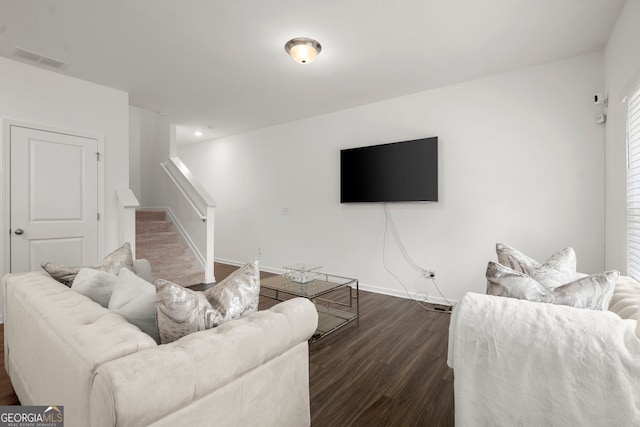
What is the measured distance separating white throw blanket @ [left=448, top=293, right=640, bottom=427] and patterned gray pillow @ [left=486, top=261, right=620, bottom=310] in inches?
7.3

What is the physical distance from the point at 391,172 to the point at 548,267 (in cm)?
226

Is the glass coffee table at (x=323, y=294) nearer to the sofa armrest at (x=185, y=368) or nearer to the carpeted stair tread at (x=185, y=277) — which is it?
the sofa armrest at (x=185, y=368)

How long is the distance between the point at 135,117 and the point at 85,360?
5.99 meters

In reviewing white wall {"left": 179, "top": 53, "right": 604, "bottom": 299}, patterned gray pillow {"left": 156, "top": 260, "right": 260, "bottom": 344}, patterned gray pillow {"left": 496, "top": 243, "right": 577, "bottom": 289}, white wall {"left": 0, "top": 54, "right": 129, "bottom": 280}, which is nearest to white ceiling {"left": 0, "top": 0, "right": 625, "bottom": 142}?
white wall {"left": 0, "top": 54, "right": 129, "bottom": 280}

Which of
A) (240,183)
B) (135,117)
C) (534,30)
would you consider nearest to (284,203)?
(240,183)

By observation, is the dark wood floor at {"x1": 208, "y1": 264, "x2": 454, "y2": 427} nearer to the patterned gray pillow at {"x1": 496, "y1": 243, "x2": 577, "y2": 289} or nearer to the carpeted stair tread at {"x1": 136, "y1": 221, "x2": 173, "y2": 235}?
the patterned gray pillow at {"x1": 496, "y1": 243, "x2": 577, "y2": 289}

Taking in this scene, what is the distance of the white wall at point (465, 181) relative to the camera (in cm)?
290

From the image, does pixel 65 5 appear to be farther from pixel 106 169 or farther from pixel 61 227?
pixel 61 227

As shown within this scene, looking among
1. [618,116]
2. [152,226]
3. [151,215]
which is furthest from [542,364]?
[151,215]

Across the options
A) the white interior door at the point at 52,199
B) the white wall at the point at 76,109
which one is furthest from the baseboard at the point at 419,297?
the white interior door at the point at 52,199

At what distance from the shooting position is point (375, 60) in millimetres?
2996

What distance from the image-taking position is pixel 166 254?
14.8ft

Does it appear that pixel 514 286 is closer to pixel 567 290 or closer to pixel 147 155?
pixel 567 290

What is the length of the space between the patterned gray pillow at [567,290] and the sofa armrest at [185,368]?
1036mm
